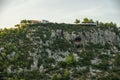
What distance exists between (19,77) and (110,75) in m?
44.4

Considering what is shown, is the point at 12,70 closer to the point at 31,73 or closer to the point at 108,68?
the point at 31,73

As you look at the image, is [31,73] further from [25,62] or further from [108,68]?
[108,68]

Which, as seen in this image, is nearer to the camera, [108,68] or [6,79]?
[6,79]

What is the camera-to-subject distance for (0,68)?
194m

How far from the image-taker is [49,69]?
194 metres

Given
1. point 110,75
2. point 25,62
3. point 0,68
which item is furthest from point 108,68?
point 0,68

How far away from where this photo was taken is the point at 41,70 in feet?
638

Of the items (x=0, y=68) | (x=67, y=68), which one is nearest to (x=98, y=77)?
(x=67, y=68)

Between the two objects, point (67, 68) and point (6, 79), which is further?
point (67, 68)

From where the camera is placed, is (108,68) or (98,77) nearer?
(98,77)

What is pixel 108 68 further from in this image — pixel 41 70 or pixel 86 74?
pixel 41 70

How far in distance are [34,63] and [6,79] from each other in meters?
20.5

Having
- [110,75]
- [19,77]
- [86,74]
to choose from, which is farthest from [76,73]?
[19,77]

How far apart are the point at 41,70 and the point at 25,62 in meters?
10.4
